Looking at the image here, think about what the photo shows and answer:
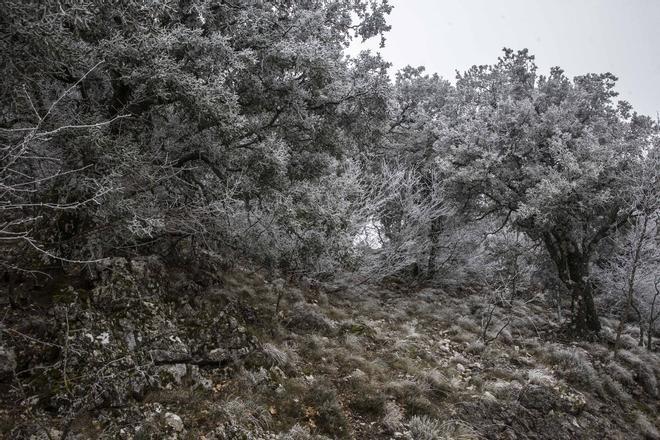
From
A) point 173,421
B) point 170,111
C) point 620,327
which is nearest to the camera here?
point 173,421

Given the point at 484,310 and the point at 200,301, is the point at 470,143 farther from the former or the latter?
the point at 200,301

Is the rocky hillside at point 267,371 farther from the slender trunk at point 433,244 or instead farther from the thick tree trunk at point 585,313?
the slender trunk at point 433,244

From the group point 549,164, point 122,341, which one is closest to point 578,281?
point 549,164

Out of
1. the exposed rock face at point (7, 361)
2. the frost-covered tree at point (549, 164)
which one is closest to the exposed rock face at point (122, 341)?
the exposed rock face at point (7, 361)

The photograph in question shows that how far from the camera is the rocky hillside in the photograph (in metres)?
4.48

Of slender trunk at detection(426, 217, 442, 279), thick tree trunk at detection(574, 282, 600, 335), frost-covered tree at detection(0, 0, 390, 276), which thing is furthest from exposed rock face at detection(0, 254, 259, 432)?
thick tree trunk at detection(574, 282, 600, 335)

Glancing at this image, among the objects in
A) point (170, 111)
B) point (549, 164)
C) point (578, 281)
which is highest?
point (549, 164)

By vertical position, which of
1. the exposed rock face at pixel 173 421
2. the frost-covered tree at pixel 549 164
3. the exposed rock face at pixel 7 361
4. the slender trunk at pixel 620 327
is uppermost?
the frost-covered tree at pixel 549 164

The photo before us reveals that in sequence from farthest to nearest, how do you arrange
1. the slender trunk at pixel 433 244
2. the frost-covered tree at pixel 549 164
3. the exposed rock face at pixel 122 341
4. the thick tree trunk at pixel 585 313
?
the slender trunk at pixel 433 244 < the thick tree trunk at pixel 585 313 < the frost-covered tree at pixel 549 164 < the exposed rock face at pixel 122 341

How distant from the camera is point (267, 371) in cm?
630

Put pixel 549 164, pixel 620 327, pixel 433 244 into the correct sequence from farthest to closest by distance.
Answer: pixel 433 244 → pixel 549 164 → pixel 620 327

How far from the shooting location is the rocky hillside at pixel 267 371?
14.7 feet

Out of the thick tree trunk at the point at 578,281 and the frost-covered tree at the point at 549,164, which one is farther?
the thick tree trunk at the point at 578,281

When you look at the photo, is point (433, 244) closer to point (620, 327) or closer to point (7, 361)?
point (620, 327)
